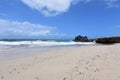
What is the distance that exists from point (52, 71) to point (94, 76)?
5.21 ft

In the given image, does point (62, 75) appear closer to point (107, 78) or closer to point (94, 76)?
point (94, 76)

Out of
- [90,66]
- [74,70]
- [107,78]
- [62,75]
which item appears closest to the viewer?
[107,78]

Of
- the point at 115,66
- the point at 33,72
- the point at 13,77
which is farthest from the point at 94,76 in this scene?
the point at 13,77

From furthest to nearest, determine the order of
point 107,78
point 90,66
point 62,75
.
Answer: point 90,66 → point 62,75 → point 107,78

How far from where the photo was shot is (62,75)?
617 cm

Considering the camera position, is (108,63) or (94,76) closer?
(94,76)

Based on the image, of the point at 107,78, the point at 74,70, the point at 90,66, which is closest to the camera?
the point at 107,78

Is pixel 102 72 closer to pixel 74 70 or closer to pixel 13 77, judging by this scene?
pixel 74 70

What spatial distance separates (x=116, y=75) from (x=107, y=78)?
1.32 ft

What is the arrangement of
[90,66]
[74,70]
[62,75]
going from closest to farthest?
1. [62,75]
2. [74,70]
3. [90,66]

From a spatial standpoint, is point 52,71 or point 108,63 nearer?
point 52,71

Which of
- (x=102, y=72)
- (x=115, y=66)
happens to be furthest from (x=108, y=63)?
(x=102, y=72)

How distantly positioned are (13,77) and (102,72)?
9.62ft

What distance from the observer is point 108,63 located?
754 centimetres
